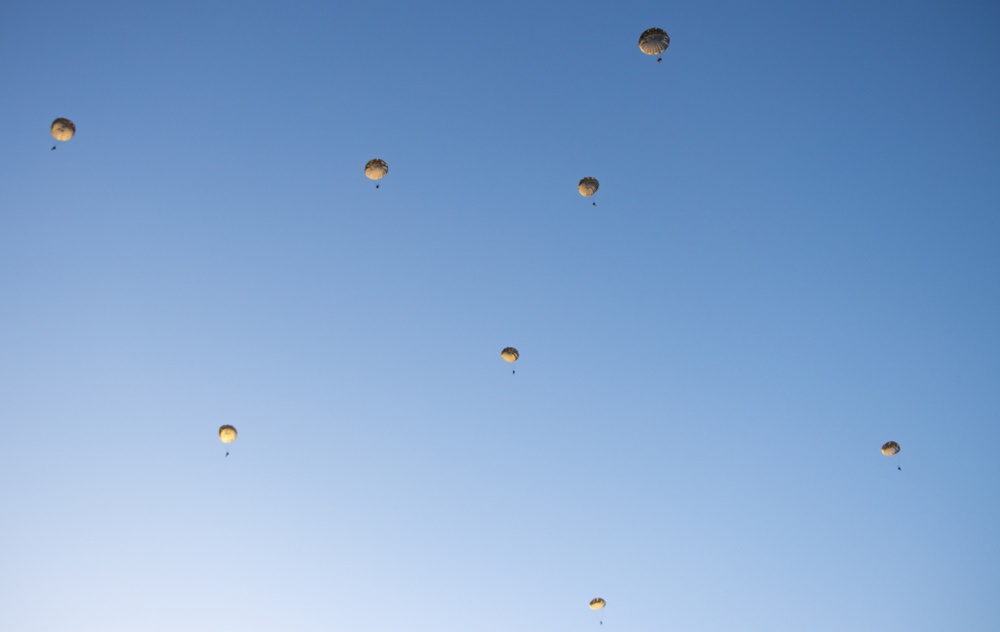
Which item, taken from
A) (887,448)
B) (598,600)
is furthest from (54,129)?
(887,448)

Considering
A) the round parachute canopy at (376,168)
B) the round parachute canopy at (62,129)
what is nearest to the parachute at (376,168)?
the round parachute canopy at (376,168)

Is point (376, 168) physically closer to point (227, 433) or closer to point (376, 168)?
point (376, 168)

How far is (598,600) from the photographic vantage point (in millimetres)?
24922

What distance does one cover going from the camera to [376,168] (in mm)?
21438

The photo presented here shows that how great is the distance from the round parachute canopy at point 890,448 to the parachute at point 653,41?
17.6 metres

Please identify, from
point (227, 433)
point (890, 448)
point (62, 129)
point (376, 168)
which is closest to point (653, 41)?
point (376, 168)

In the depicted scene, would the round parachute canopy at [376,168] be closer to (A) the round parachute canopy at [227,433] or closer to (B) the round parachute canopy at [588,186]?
(B) the round parachute canopy at [588,186]

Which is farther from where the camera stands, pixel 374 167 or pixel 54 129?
pixel 374 167

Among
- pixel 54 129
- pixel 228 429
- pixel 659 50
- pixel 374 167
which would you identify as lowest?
pixel 228 429

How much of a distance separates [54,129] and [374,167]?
34.8 feet

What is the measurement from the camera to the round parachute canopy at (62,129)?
1995cm

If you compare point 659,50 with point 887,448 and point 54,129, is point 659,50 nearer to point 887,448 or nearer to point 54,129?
point 887,448

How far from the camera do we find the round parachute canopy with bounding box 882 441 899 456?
930 inches

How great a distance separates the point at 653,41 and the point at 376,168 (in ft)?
34.5
